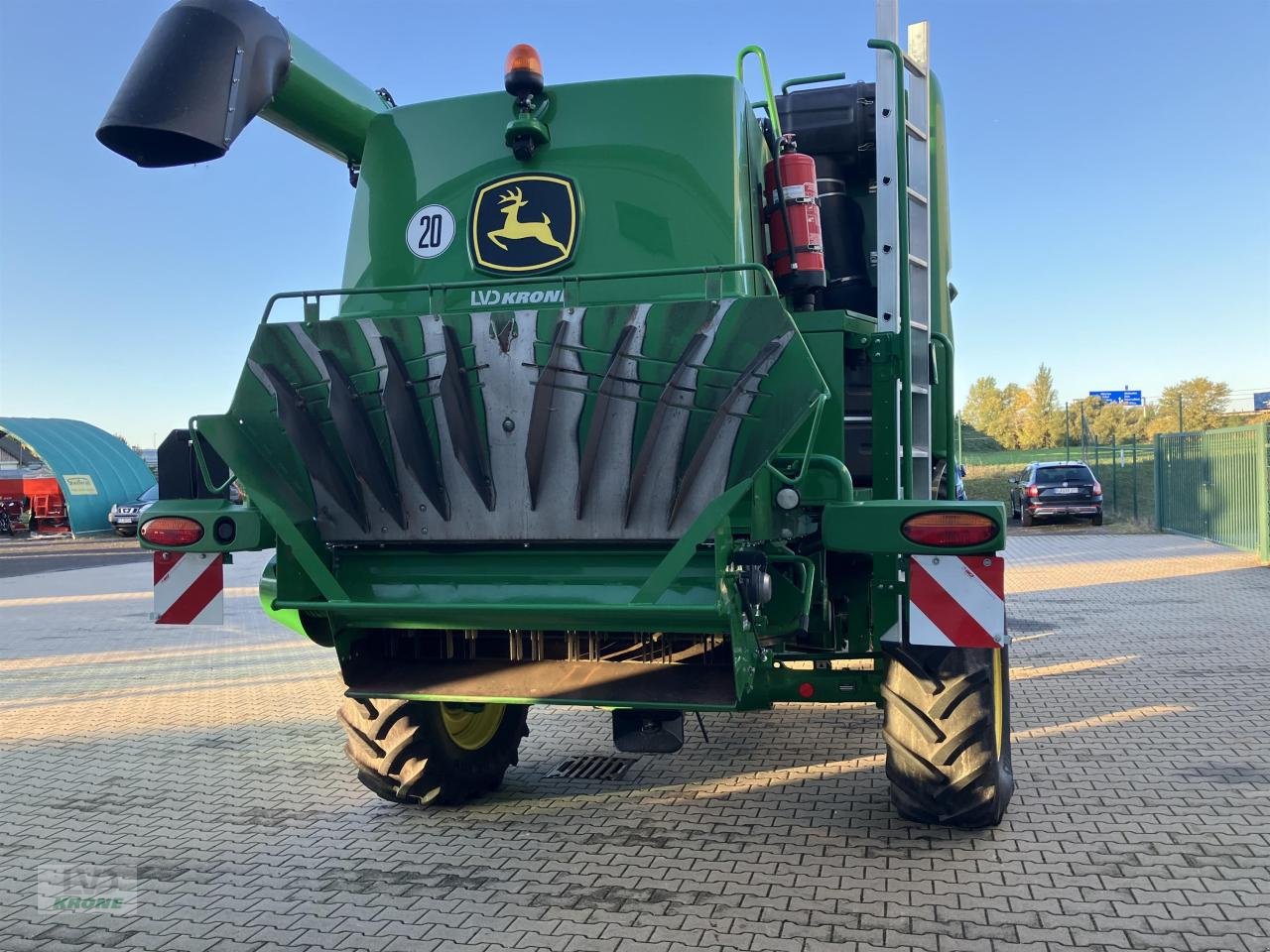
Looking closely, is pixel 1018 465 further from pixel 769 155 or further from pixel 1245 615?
pixel 769 155

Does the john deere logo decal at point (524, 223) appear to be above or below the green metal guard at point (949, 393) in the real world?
above

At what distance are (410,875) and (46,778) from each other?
2.84 meters

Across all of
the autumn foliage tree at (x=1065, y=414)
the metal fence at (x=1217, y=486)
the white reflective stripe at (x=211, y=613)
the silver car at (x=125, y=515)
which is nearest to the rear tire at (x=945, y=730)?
the white reflective stripe at (x=211, y=613)

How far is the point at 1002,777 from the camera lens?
442cm

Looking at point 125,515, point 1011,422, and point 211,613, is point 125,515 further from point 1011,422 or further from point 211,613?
point 1011,422

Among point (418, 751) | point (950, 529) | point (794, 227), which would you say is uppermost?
point (794, 227)

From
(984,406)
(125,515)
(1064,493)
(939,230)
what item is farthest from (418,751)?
(984,406)

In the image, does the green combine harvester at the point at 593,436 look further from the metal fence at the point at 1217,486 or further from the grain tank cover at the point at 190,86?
the metal fence at the point at 1217,486

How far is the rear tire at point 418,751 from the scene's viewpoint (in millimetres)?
4840

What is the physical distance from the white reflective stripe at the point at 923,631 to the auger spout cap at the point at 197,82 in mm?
3431

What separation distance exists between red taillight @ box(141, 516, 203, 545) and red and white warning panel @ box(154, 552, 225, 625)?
88 mm

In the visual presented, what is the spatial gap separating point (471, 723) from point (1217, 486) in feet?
55.7

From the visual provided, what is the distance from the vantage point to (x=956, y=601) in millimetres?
3865
